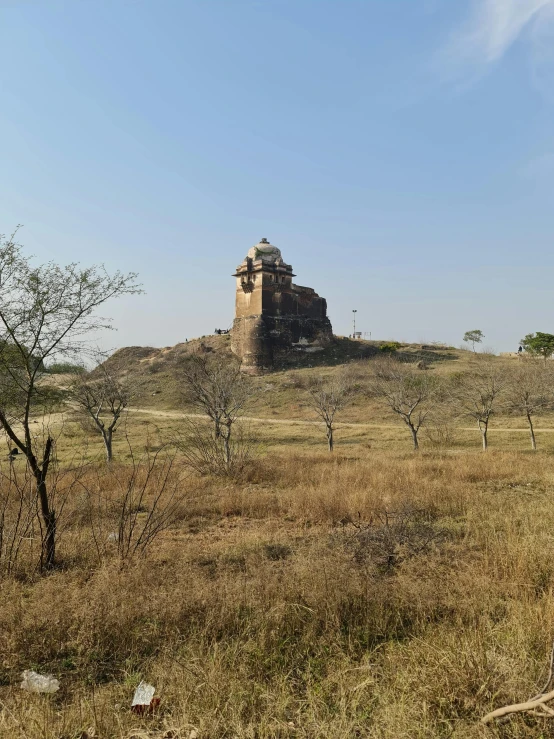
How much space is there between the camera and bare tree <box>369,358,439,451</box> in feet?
80.8

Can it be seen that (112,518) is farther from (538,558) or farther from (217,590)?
(538,558)

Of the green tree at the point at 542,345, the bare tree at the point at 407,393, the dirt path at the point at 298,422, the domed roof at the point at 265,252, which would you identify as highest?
the domed roof at the point at 265,252

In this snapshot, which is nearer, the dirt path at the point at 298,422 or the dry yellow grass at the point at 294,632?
the dry yellow grass at the point at 294,632

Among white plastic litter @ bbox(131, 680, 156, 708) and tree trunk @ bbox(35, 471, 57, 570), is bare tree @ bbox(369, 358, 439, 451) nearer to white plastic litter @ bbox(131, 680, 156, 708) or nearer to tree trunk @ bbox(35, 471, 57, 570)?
tree trunk @ bbox(35, 471, 57, 570)

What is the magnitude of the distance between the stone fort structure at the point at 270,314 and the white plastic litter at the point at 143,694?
44.8 metres

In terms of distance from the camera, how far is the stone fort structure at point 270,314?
4884cm

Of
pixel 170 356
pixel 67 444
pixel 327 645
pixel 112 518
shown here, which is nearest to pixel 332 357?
pixel 170 356

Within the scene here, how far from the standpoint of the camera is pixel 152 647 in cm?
332

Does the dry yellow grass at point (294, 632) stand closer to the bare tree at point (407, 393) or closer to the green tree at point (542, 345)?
the bare tree at point (407, 393)

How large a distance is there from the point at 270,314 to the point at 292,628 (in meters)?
48.1

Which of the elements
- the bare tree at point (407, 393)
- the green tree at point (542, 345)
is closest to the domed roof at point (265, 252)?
the bare tree at point (407, 393)

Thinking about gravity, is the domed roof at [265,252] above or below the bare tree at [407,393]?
above

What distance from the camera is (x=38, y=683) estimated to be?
2.92 metres

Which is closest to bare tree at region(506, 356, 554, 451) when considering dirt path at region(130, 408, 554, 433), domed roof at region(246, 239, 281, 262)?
dirt path at region(130, 408, 554, 433)
